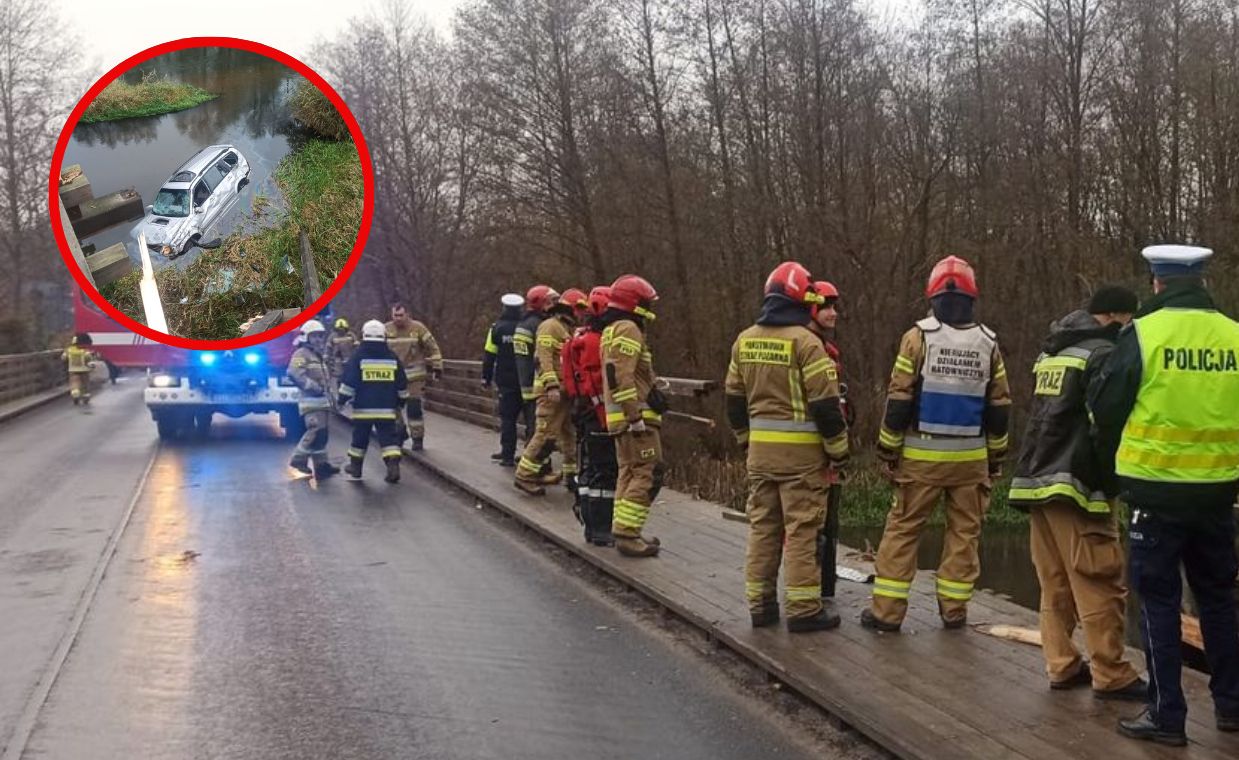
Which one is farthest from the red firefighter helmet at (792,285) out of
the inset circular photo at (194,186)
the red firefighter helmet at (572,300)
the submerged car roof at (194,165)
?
the red firefighter helmet at (572,300)

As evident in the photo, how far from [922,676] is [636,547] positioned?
323cm

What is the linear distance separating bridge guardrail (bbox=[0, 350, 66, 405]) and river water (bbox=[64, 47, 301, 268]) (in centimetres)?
2714

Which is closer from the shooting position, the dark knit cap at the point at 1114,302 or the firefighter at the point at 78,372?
the dark knit cap at the point at 1114,302

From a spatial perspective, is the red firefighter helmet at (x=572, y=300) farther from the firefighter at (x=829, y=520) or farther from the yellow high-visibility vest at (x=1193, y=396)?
the yellow high-visibility vest at (x=1193, y=396)

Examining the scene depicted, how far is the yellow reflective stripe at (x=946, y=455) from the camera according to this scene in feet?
19.4

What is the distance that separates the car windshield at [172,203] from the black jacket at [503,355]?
1018 centimetres

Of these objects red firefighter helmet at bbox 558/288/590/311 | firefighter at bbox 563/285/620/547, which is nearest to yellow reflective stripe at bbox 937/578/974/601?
firefighter at bbox 563/285/620/547

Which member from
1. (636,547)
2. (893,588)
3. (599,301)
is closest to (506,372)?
(599,301)

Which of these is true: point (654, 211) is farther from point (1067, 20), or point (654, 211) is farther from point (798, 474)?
point (798, 474)

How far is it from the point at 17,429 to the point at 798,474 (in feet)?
64.8

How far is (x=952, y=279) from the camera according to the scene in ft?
19.2

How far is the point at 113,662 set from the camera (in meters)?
6.15

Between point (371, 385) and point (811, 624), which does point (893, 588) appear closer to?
point (811, 624)

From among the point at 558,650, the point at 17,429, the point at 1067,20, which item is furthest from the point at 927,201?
the point at 558,650
